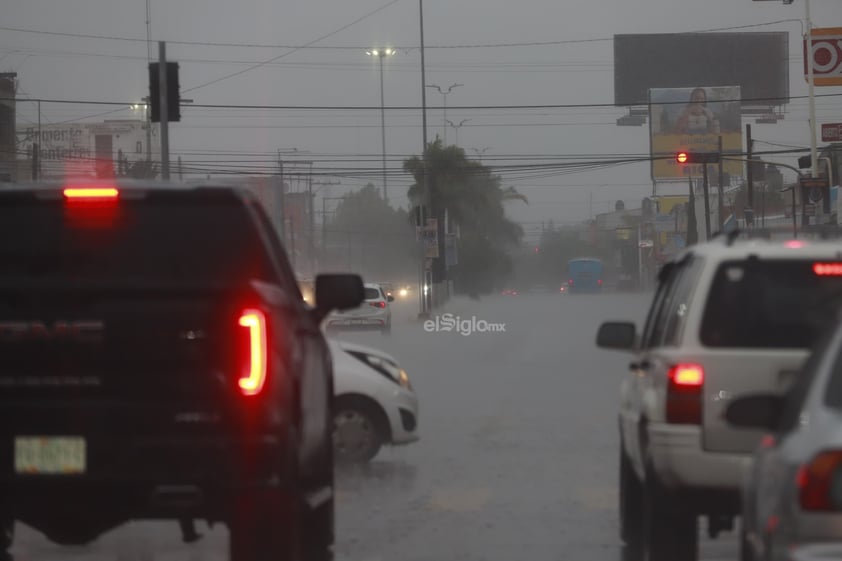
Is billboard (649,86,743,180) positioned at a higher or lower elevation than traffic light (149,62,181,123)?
higher

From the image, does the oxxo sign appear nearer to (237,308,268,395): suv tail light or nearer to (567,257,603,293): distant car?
(237,308,268,395): suv tail light

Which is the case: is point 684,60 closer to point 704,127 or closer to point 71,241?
point 704,127

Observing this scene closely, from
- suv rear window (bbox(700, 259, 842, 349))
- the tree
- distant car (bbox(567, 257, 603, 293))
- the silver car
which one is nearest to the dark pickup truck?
the silver car

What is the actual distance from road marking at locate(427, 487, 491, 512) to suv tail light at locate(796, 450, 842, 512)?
6849 millimetres

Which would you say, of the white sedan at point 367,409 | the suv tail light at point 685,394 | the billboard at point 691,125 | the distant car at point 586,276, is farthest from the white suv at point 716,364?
the distant car at point 586,276

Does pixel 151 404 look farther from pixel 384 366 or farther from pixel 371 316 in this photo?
pixel 371 316

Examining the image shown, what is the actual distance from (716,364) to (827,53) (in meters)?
40.4

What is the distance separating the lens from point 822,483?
14.7ft

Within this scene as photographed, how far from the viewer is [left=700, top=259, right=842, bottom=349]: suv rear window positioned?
24.0 feet

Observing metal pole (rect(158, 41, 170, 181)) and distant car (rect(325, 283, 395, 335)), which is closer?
metal pole (rect(158, 41, 170, 181))

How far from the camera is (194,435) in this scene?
6.13m

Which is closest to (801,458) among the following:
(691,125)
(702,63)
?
(691,125)

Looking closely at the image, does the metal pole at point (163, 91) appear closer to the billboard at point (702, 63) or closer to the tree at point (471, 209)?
the tree at point (471, 209)

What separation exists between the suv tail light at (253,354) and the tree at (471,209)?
6346 centimetres
